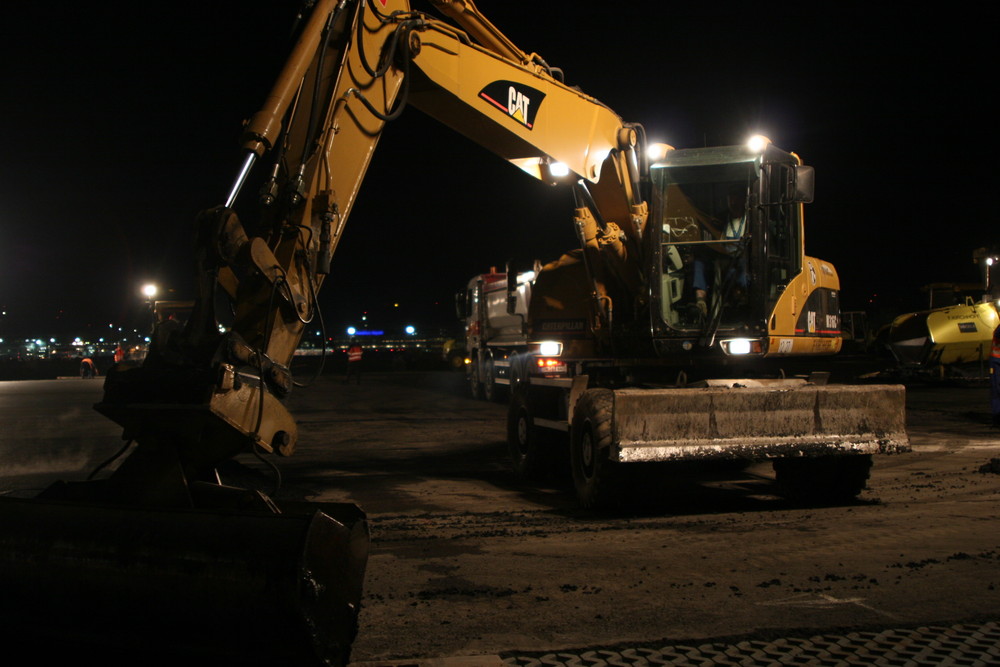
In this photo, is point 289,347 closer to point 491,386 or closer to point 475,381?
point 491,386

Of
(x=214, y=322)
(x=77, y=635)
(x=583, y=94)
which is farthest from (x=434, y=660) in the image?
(x=583, y=94)

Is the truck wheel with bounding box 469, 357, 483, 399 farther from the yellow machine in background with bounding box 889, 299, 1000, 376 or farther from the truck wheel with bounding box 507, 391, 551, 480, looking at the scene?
the truck wheel with bounding box 507, 391, 551, 480

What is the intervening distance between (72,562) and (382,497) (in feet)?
17.6

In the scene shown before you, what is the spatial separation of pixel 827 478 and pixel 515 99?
4576 mm

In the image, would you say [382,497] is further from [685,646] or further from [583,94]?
[685,646]

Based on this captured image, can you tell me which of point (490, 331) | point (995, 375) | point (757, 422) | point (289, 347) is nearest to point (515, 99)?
point (757, 422)

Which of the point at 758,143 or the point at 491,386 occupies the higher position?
the point at 758,143

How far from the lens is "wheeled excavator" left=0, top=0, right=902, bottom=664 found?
3.60 metres

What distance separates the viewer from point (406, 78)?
682 cm

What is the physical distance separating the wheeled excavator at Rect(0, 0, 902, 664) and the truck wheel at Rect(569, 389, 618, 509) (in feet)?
→ 0.30

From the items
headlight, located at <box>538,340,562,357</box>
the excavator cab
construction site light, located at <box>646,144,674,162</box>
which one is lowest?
headlight, located at <box>538,340,562,357</box>

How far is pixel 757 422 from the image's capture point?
7.71m

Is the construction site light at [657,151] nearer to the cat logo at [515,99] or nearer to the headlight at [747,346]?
the cat logo at [515,99]

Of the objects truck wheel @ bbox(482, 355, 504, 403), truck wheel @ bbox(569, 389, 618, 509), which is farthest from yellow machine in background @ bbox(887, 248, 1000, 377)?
truck wheel @ bbox(569, 389, 618, 509)
